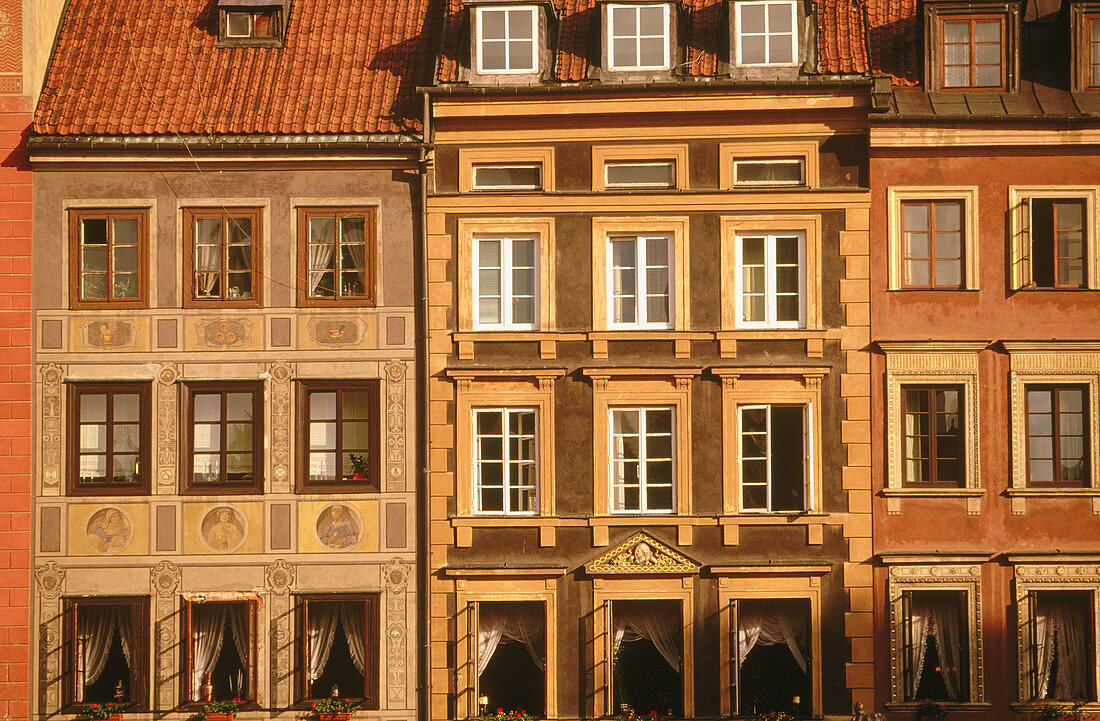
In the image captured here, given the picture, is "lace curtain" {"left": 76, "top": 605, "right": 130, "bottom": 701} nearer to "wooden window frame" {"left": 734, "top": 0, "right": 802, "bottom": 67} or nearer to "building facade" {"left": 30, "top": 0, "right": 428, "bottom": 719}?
"building facade" {"left": 30, "top": 0, "right": 428, "bottom": 719}

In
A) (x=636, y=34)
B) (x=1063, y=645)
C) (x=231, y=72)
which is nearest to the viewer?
(x=1063, y=645)

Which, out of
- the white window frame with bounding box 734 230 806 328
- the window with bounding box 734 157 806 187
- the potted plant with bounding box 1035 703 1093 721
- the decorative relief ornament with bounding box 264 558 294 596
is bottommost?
the potted plant with bounding box 1035 703 1093 721

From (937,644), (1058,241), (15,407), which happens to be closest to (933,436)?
(937,644)

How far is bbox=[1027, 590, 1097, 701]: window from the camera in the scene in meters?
20.2

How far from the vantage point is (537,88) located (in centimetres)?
2083

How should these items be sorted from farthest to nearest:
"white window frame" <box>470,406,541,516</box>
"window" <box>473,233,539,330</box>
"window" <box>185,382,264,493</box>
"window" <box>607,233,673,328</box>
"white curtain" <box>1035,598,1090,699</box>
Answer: "window" <box>473,233,539,330</box> → "window" <box>607,233,673,328</box> → "window" <box>185,382,264,493</box> → "white window frame" <box>470,406,541,516</box> → "white curtain" <box>1035,598,1090,699</box>

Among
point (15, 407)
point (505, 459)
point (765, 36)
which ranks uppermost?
point (765, 36)

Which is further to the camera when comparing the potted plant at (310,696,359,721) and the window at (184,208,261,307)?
the window at (184,208,261,307)

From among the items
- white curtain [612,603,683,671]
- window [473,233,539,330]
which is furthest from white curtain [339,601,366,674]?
window [473,233,539,330]

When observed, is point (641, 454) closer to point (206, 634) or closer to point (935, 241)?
point (935, 241)

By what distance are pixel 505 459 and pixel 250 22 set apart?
932cm

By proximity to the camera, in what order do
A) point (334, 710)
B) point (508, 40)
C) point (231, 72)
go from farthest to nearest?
point (231, 72) < point (508, 40) < point (334, 710)

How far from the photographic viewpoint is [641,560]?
67.0 feet

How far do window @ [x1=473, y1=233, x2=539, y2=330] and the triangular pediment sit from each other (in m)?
3.98
